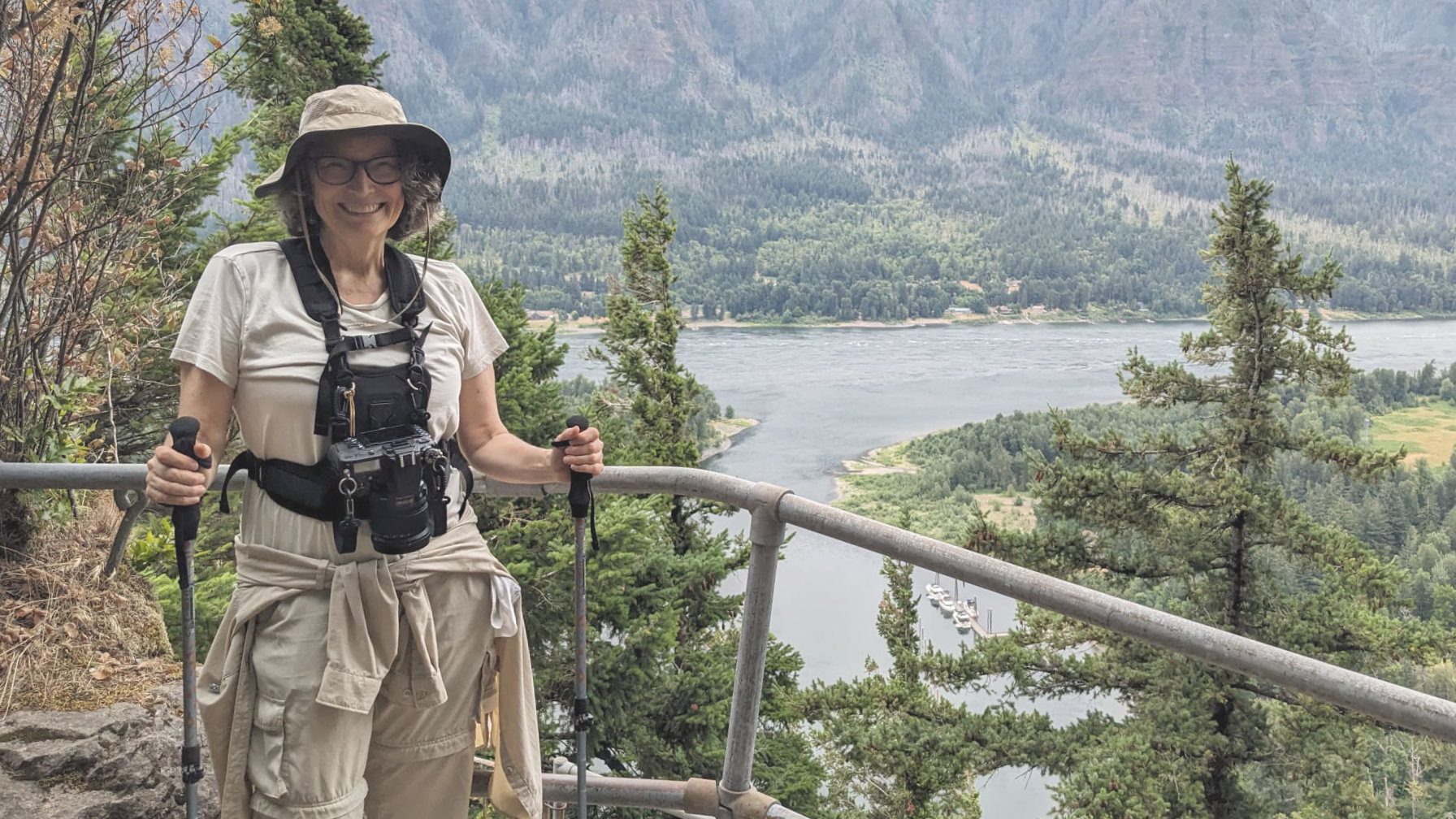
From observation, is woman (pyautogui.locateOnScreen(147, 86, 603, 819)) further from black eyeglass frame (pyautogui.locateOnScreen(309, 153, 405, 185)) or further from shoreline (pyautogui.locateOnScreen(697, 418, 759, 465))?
shoreline (pyautogui.locateOnScreen(697, 418, 759, 465))

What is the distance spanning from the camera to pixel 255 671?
5.42ft

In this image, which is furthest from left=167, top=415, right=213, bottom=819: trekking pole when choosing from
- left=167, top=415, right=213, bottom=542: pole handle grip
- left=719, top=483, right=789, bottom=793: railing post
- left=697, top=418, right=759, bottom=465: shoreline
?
left=697, top=418, right=759, bottom=465: shoreline

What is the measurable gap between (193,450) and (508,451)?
547 millimetres

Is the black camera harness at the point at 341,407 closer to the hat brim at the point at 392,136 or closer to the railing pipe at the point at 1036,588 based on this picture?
the hat brim at the point at 392,136

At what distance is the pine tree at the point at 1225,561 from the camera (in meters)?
15.0

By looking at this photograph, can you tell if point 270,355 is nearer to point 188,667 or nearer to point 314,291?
point 314,291

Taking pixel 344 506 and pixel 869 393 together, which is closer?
pixel 344 506

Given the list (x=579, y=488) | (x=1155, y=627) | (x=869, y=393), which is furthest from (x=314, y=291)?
(x=869, y=393)

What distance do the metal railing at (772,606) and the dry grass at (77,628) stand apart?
59 centimetres

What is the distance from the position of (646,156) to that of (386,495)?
203 metres

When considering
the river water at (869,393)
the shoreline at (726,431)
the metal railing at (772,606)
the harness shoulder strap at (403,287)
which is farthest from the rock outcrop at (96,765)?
the shoreline at (726,431)

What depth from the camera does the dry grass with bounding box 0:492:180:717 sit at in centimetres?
271

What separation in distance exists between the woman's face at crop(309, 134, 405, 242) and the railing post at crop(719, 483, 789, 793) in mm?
803

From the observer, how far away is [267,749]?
1.63 metres
